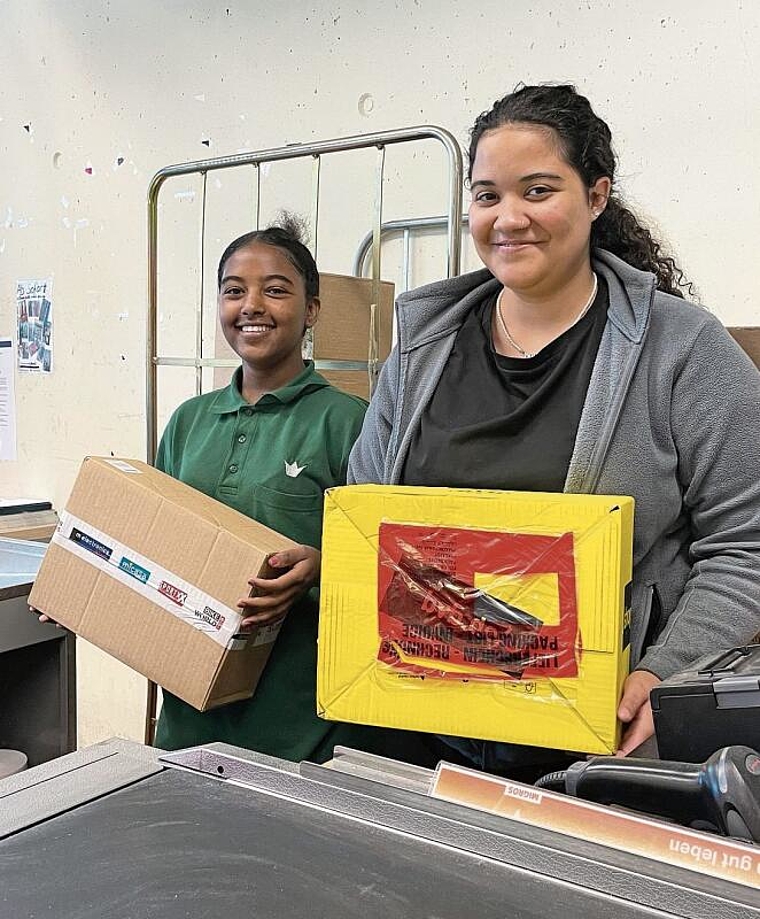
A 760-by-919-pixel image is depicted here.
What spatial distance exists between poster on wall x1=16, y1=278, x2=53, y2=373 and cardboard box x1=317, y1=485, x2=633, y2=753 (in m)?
2.31

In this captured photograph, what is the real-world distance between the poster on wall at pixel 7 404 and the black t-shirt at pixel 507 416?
236cm

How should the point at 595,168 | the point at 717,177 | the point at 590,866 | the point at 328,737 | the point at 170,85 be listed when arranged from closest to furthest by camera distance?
the point at 590,866, the point at 595,168, the point at 328,737, the point at 717,177, the point at 170,85

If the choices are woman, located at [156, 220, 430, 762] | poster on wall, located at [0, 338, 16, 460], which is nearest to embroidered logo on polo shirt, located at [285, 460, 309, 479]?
woman, located at [156, 220, 430, 762]

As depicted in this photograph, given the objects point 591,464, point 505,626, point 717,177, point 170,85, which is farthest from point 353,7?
point 505,626

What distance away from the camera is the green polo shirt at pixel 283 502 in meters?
1.48

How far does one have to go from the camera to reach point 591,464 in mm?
1084

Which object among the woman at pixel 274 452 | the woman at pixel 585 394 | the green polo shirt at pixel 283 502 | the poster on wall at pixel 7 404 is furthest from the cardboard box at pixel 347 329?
the poster on wall at pixel 7 404

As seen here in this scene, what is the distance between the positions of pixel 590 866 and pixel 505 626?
1.22 feet

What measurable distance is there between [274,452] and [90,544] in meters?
0.31

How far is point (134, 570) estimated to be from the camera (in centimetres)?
135

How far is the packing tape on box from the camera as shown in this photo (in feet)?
4.27

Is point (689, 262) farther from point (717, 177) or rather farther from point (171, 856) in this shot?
point (171, 856)

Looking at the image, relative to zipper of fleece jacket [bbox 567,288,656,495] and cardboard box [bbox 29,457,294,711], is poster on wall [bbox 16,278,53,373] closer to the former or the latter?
cardboard box [bbox 29,457,294,711]

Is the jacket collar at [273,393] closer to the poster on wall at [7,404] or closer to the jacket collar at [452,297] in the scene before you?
the jacket collar at [452,297]
